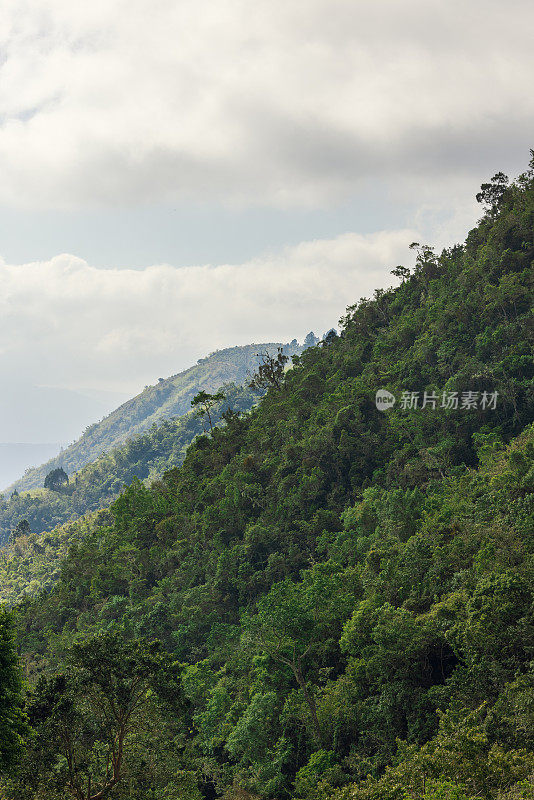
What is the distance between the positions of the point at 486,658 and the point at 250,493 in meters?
25.5

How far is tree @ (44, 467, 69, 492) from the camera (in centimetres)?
12875

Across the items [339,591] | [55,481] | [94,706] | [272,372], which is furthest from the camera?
[55,481]

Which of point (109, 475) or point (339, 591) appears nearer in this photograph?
point (339, 591)

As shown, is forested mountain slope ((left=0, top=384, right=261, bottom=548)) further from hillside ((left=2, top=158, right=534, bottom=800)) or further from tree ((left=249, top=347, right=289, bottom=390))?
hillside ((left=2, top=158, right=534, bottom=800))

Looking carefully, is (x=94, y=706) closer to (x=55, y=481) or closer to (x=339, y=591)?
(x=339, y=591)

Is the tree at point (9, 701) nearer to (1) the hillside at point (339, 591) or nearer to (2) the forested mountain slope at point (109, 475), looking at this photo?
(1) the hillside at point (339, 591)

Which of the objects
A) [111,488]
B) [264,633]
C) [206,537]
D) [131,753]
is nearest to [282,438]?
[206,537]

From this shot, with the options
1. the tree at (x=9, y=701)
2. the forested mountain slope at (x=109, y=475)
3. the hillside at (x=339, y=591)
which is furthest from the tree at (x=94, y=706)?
the forested mountain slope at (x=109, y=475)

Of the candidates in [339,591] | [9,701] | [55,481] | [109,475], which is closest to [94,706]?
[9,701]

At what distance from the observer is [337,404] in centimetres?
4203

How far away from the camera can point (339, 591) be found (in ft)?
82.2

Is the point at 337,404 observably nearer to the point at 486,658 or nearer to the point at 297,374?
the point at 297,374

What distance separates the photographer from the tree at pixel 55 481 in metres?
129

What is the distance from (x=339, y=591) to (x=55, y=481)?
382ft
